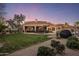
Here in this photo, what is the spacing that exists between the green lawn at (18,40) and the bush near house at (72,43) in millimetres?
217

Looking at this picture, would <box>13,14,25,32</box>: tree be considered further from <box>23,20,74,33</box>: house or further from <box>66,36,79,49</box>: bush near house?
<box>66,36,79,49</box>: bush near house

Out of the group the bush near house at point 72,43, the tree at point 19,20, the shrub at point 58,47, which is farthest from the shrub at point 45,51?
the tree at point 19,20

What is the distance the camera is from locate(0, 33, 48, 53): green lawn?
1.89m

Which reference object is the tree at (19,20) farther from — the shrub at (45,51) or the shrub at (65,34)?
the shrub at (65,34)

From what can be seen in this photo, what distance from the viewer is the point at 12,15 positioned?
74.8 inches

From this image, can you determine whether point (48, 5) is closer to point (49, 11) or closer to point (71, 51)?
point (49, 11)

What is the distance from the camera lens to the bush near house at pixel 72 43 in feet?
6.21

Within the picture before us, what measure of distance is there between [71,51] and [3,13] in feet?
2.38

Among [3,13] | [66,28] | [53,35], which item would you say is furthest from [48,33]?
[3,13]

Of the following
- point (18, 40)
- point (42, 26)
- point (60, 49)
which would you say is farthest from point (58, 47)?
point (18, 40)

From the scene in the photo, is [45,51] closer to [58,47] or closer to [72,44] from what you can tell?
[58,47]

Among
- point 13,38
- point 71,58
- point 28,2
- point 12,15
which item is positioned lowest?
point 71,58

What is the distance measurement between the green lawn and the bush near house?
22cm

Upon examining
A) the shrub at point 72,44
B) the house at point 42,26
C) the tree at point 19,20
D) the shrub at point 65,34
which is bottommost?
the shrub at point 72,44
